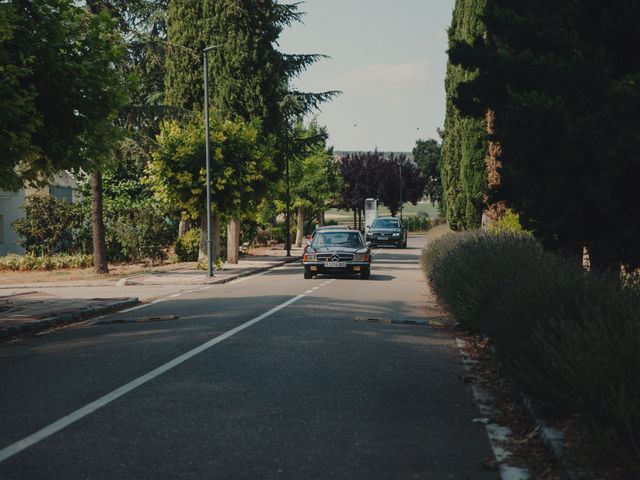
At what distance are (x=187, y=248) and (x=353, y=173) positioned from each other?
→ 61.0 metres

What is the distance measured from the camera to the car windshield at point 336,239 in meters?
27.2

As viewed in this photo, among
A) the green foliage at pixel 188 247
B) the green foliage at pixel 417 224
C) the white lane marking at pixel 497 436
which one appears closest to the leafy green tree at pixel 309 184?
the green foliage at pixel 188 247

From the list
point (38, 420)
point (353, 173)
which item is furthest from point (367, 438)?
point (353, 173)

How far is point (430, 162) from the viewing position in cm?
12188

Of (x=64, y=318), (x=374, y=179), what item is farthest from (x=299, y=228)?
(x=64, y=318)

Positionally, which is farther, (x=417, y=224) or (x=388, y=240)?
(x=417, y=224)

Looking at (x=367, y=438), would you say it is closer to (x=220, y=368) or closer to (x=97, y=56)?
(x=220, y=368)

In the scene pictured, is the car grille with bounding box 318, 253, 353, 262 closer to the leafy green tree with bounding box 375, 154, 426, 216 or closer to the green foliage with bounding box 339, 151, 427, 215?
the green foliage with bounding box 339, 151, 427, 215

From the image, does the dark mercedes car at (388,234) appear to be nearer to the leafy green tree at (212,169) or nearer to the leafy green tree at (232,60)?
the leafy green tree at (232,60)

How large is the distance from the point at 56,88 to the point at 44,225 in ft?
77.0

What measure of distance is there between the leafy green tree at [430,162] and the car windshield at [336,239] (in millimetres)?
92377

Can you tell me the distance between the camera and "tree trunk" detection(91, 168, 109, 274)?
2869 centimetres

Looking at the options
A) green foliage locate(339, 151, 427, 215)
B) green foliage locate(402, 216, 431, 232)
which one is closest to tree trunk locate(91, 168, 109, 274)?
green foliage locate(339, 151, 427, 215)

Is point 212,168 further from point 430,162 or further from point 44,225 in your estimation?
point 430,162
